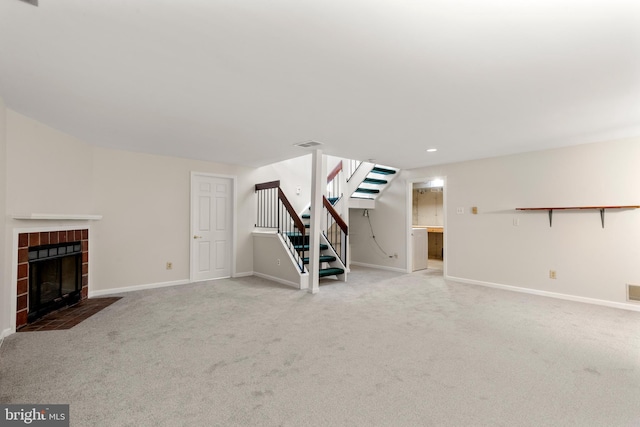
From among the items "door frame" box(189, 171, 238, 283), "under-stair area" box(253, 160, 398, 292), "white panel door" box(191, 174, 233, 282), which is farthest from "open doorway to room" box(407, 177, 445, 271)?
"white panel door" box(191, 174, 233, 282)

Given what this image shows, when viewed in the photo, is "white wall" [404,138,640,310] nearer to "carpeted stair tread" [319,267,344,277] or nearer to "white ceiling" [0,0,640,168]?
"white ceiling" [0,0,640,168]

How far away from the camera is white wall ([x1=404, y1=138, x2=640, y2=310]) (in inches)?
153

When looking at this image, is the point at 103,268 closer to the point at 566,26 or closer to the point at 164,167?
the point at 164,167

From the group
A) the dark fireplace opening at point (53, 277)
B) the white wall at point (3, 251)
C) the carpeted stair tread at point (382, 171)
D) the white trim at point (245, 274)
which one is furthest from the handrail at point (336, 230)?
the white wall at point (3, 251)

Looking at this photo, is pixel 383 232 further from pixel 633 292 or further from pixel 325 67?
pixel 325 67

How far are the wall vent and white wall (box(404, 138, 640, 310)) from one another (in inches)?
1.8

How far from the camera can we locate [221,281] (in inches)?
209

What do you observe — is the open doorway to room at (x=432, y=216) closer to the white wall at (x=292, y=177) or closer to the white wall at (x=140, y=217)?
the white wall at (x=292, y=177)

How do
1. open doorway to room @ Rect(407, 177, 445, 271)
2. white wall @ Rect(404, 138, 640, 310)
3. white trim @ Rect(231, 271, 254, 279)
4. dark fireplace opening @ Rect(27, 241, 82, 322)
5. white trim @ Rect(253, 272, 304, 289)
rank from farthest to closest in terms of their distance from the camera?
open doorway to room @ Rect(407, 177, 445, 271) < white trim @ Rect(231, 271, 254, 279) < white trim @ Rect(253, 272, 304, 289) < white wall @ Rect(404, 138, 640, 310) < dark fireplace opening @ Rect(27, 241, 82, 322)

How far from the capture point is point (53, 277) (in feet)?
11.8

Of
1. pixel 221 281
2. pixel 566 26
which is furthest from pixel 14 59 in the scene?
pixel 221 281

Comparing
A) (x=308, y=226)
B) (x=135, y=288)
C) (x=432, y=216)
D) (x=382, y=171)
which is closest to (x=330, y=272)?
(x=308, y=226)

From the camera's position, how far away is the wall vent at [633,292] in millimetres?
3768

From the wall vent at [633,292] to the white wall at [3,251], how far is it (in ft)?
22.5
